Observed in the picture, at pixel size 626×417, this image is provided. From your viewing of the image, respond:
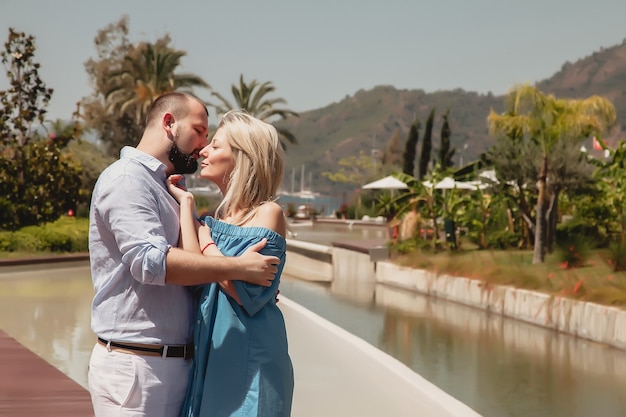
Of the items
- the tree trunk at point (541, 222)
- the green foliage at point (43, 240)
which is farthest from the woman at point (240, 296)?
the green foliage at point (43, 240)

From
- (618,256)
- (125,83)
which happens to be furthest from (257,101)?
(618,256)

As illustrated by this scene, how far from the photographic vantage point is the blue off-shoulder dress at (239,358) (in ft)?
8.57

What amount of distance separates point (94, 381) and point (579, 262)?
16.0m

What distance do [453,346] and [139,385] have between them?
11.1 meters

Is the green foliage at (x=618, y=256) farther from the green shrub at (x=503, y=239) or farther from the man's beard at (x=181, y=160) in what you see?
the man's beard at (x=181, y=160)

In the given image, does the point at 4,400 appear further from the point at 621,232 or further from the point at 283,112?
the point at 283,112

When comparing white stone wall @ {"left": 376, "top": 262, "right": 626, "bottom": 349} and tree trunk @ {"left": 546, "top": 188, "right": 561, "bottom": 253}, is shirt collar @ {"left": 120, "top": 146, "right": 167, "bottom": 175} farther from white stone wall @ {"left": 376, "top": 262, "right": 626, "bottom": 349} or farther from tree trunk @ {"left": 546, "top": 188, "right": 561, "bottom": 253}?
tree trunk @ {"left": 546, "top": 188, "right": 561, "bottom": 253}

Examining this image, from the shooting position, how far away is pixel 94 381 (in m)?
2.74

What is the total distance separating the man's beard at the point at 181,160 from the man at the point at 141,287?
0.23 feet

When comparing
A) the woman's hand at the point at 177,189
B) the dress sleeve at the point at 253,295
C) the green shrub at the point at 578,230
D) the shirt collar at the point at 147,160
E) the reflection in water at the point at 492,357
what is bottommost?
the reflection in water at the point at 492,357

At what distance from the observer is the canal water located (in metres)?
9.49

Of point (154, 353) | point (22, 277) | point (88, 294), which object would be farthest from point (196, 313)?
point (22, 277)

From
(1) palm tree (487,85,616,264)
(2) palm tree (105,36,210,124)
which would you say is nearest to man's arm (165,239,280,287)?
(1) palm tree (487,85,616,264)

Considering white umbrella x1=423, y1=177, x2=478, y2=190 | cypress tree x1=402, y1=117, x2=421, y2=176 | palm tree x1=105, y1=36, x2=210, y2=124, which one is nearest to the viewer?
white umbrella x1=423, y1=177, x2=478, y2=190
